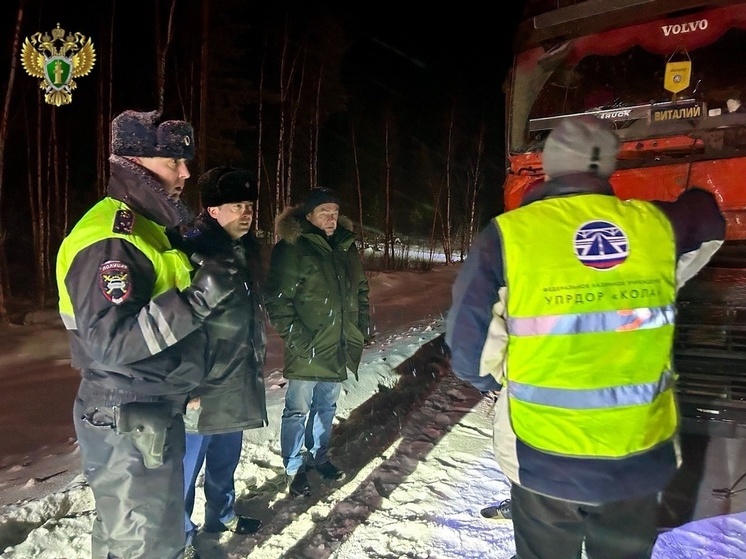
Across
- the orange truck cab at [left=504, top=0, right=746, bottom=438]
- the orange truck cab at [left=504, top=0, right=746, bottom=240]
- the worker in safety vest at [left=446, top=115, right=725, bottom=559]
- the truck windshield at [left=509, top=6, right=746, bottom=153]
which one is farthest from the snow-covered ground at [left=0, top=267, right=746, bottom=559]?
the truck windshield at [left=509, top=6, right=746, bottom=153]

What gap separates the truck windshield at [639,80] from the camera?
3.37 metres

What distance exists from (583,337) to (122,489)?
5.16ft

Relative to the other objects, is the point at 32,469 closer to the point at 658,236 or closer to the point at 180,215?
the point at 180,215

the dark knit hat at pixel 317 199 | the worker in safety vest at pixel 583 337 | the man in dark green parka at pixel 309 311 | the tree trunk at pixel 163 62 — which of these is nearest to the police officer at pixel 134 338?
the worker in safety vest at pixel 583 337

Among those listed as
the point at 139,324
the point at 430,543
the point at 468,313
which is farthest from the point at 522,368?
the point at 430,543

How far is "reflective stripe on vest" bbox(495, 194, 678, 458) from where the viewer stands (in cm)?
145

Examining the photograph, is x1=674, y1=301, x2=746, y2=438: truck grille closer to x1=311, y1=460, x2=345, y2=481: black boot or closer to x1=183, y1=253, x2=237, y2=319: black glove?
x1=311, y1=460, x2=345, y2=481: black boot

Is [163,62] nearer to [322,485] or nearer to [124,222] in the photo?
[322,485]

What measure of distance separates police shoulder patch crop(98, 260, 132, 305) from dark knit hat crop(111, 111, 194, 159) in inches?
19.7

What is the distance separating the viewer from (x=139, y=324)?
5.47 ft

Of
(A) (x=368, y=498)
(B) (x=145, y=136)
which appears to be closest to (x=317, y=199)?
(B) (x=145, y=136)

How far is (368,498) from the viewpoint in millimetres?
3197

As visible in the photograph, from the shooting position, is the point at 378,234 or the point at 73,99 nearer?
the point at 73,99

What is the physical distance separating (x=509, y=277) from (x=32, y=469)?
3.52m
